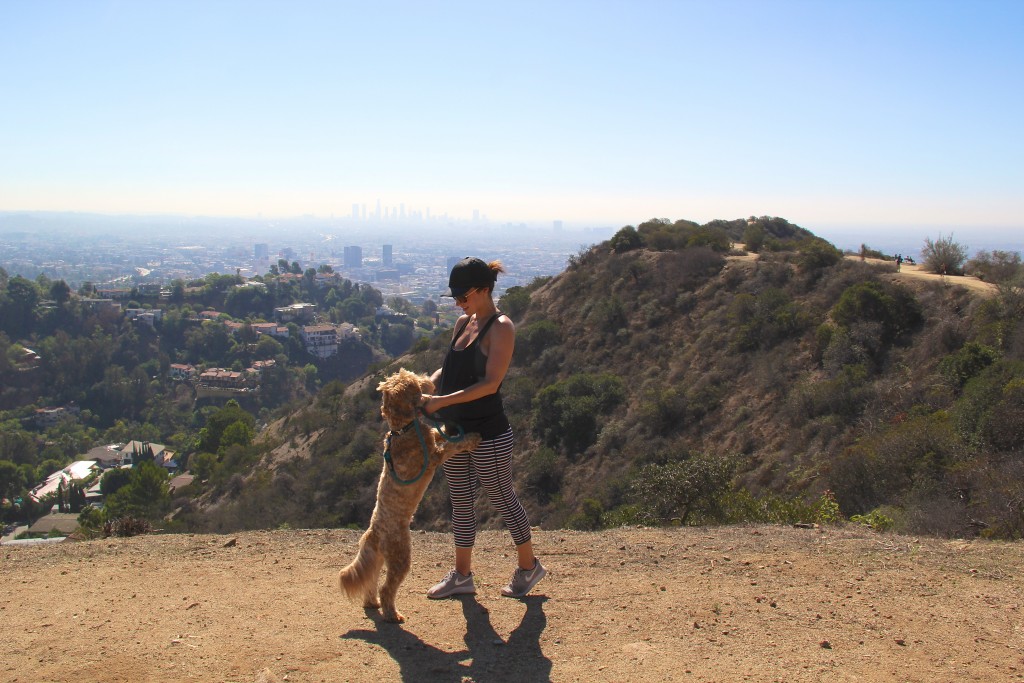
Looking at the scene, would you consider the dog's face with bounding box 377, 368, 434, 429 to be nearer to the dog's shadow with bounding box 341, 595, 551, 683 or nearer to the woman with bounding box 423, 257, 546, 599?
the woman with bounding box 423, 257, 546, 599

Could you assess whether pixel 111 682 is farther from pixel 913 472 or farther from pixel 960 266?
pixel 960 266

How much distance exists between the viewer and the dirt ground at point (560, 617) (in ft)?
8.95

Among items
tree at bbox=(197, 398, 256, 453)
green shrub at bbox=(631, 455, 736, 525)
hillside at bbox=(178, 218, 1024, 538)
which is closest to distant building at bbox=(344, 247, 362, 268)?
tree at bbox=(197, 398, 256, 453)

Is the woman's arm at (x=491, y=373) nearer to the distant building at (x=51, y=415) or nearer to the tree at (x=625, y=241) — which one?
the tree at (x=625, y=241)

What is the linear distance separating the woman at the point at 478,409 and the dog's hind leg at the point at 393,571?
0.36 meters

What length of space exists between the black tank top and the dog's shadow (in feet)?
3.03

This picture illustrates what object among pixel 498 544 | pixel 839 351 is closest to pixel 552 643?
pixel 498 544

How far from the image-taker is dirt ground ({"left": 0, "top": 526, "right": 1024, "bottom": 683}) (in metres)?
2.73

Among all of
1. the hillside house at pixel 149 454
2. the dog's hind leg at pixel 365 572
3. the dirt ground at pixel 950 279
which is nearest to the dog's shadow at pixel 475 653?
the dog's hind leg at pixel 365 572

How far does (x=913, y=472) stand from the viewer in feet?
25.5

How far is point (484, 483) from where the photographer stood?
11.0 feet

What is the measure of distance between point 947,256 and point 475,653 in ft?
60.7

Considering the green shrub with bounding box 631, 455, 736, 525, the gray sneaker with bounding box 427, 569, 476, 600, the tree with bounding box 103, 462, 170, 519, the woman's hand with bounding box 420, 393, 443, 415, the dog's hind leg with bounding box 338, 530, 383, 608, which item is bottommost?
the tree with bounding box 103, 462, 170, 519

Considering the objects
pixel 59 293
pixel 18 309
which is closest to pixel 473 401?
pixel 18 309
